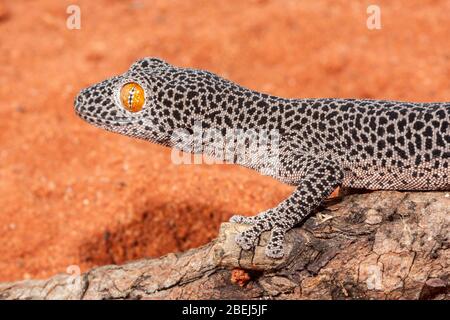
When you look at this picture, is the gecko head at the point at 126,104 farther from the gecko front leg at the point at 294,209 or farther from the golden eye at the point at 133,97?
the gecko front leg at the point at 294,209

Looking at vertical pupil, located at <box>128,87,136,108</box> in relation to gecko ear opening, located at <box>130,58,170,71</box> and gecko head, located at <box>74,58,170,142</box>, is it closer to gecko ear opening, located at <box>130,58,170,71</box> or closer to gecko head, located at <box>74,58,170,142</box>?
gecko head, located at <box>74,58,170,142</box>

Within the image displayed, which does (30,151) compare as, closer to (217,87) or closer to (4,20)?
(217,87)

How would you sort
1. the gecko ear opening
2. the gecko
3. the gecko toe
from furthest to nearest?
1. the gecko ear opening
2. the gecko
3. the gecko toe

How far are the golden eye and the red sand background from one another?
101 inches

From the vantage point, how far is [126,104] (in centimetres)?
672

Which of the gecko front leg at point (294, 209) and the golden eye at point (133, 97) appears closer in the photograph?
the gecko front leg at point (294, 209)

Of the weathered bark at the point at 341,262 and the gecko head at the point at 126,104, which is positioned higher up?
the gecko head at the point at 126,104

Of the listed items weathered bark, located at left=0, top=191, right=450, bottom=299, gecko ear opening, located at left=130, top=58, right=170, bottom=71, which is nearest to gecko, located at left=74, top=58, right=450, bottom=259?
gecko ear opening, located at left=130, top=58, right=170, bottom=71

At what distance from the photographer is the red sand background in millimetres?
8828

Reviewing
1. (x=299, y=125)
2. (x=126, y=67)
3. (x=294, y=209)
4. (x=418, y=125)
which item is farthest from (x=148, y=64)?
(x=126, y=67)

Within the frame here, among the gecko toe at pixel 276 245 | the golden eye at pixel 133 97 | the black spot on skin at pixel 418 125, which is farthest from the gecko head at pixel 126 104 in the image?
the black spot on skin at pixel 418 125

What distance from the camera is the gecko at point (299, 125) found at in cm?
642

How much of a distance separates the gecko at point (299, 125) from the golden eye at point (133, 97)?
A: 11 mm

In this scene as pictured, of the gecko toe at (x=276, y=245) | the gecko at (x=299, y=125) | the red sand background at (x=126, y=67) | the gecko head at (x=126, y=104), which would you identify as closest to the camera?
the gecko toe at (x=276, y=245)
